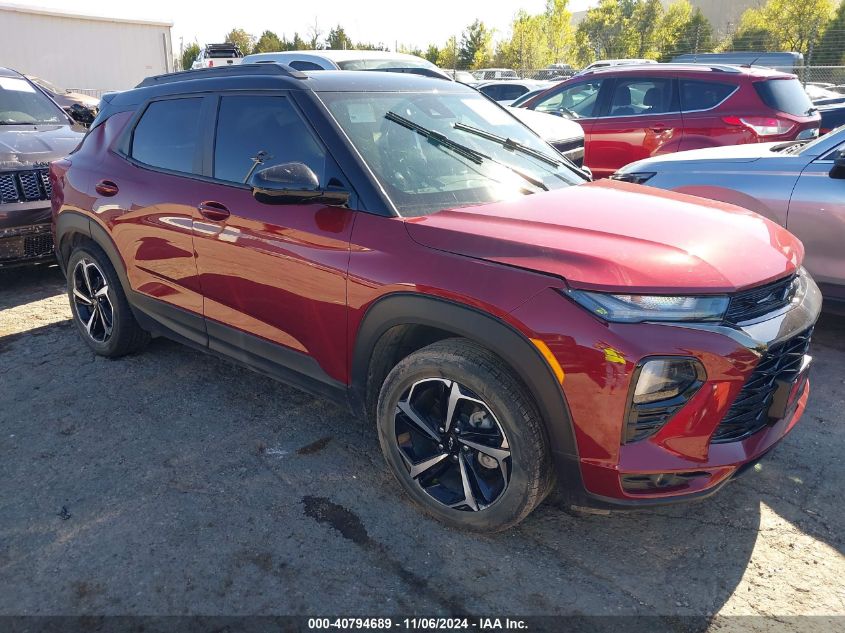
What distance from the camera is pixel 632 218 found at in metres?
2.84

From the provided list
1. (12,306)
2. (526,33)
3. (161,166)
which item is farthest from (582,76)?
(526,33)

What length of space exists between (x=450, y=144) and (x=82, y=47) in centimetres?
2843

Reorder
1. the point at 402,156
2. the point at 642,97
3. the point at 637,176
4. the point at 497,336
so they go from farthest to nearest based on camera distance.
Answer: the point at 642,97
the point at 637,176
the point at 402,156
the point at 497,336

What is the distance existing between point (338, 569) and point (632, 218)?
5.90 feet

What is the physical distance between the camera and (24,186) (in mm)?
5824

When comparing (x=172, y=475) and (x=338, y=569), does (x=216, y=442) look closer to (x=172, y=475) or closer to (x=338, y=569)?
(x=172, y=475)

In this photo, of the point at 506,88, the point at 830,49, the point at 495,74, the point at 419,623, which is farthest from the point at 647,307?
the point at 830,49

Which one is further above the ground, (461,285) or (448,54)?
(448,54)

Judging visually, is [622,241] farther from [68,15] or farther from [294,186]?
[68,15]

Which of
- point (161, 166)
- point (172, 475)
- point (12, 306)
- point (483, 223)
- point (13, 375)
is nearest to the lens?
point (483, 223)

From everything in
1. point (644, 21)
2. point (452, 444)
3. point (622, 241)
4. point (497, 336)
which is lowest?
point (452, 444)

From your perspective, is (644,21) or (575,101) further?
(644,21)

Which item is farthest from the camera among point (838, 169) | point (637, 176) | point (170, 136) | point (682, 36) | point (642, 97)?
point (682, 36)

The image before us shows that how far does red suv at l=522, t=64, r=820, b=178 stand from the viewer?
6.88 metres
